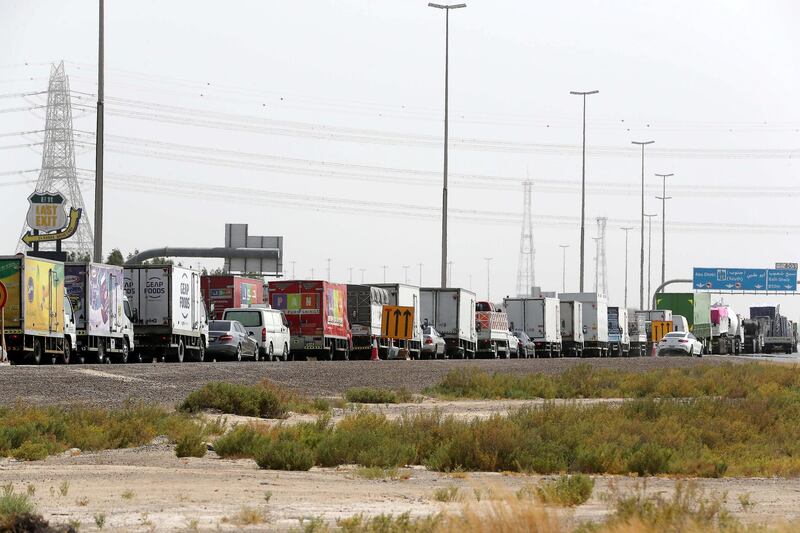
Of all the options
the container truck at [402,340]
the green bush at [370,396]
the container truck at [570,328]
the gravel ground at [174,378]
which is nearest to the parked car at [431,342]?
the container truck at [402,340]

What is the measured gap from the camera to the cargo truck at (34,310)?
39062 mm

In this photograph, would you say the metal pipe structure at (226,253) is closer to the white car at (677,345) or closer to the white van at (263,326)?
the white car at (677,345)

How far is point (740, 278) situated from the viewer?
12225 cm

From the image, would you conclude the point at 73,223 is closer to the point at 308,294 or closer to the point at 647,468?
the point at 308,294

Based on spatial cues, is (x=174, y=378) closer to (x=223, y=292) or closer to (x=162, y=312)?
(x=162, y=312)

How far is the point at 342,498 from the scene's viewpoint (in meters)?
14.5

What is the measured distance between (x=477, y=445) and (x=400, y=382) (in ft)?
60.4

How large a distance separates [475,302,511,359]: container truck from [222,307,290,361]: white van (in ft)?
63.2

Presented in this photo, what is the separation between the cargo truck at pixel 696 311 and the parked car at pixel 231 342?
167 ft

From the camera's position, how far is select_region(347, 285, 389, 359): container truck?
57.8 m

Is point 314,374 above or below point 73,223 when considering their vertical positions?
below

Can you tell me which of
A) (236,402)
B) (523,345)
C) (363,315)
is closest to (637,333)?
(523,345)

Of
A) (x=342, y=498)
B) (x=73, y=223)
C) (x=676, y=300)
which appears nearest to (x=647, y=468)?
(x=342, y=498)

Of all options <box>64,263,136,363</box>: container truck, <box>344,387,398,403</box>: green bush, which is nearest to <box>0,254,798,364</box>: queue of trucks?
<box>64,263,136,363</box>: container truck
